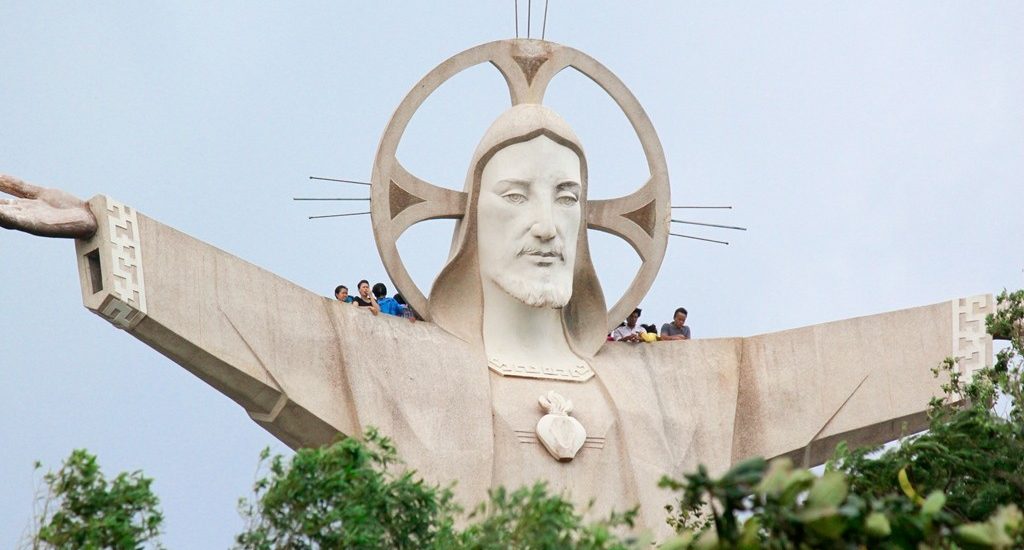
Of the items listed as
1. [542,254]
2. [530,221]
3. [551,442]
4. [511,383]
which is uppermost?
[530,221]

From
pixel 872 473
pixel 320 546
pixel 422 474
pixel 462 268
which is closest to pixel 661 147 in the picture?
pixel 462 268

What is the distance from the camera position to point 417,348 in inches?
673

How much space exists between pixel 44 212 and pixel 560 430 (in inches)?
165

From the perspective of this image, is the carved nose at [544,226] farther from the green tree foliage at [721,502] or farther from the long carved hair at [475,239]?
the green tree foliage at [721,502]

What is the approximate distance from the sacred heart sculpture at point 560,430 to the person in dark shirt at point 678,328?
2.05 metres

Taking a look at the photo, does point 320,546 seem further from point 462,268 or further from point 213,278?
point 462,268

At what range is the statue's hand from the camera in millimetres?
15195

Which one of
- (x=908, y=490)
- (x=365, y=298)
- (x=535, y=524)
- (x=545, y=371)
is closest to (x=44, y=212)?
(x=365, y=298)

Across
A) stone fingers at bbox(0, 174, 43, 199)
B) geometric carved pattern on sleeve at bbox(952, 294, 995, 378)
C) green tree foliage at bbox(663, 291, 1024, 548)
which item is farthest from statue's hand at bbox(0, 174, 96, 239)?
geometric carved pattern on sleeve at bbox(952, 294, 995, 378)

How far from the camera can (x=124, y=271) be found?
15602mm

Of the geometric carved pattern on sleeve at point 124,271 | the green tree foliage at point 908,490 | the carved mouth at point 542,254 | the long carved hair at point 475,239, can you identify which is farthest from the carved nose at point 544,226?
the geometric carved pattern on sleeve at point 124,271

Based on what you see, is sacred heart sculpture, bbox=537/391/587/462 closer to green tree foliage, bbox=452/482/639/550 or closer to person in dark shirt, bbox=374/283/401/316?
person in dark shirt, bbox=374/283/401/316

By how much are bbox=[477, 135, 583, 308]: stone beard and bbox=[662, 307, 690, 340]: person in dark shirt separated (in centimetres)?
178

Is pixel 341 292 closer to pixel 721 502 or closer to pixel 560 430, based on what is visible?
pixel 560 430
